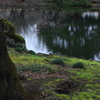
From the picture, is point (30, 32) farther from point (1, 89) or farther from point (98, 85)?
point (1, 89)

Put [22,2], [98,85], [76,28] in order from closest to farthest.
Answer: [98,85] → [76,28] → [22,2]

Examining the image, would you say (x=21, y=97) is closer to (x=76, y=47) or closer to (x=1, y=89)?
(x=1, y=89)

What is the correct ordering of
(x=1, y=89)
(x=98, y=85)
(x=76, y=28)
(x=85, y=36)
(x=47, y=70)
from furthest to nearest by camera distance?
(x=76, y=28) → (x=85, y=36) → (x=47, y=70) → (x=98, y=85) → (x=1, y=89)

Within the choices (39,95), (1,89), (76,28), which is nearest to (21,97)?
(1,89)

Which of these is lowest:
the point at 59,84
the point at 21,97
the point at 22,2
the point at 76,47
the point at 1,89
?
the point at 76,47

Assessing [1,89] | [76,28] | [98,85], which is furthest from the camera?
[76,28]

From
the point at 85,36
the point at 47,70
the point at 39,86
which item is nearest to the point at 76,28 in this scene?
the point at 85,36

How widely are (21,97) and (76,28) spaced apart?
110 feet

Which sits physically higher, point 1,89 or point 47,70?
point 1,89

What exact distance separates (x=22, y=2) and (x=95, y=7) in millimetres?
26927

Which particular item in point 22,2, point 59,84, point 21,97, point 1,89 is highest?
point 22,2

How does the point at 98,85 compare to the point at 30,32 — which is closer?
the point at 98,85

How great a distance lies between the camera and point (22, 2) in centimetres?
6975

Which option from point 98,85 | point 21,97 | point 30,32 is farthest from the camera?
point 30,32
